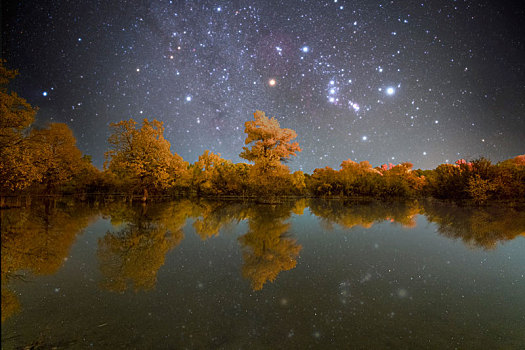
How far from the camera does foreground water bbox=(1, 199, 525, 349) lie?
287 cm

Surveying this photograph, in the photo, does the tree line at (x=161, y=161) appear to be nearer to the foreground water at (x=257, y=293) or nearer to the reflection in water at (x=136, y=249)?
the reflection in water at (x=136, y=249)

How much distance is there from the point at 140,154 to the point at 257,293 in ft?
87.2

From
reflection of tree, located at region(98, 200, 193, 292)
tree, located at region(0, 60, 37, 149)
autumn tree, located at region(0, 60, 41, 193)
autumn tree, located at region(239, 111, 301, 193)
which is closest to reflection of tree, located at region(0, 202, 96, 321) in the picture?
reflection of tree, located at region(98, 200, 193, 292)

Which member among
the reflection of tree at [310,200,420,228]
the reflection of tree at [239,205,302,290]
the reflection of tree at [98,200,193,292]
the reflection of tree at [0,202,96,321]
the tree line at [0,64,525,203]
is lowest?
the reflection of tree at [310,200,420,228]

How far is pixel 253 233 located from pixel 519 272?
7.36 meters

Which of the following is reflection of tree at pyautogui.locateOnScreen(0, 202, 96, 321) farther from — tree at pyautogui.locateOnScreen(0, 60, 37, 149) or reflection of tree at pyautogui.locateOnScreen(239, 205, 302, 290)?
tree at pyautogui.locateOnScreen(0, 60, 37, 149)

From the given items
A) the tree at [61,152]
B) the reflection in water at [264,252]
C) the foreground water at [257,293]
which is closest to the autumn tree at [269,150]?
the reflection in water at [264,252]

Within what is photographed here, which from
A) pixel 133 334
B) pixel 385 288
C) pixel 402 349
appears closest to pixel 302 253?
pixel 385 288

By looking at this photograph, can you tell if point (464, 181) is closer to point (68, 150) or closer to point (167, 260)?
point (167, 260)

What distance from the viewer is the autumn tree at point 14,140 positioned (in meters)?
13.1

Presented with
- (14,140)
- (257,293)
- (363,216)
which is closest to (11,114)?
(14,140)

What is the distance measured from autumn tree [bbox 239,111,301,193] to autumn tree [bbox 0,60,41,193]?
16314 mm

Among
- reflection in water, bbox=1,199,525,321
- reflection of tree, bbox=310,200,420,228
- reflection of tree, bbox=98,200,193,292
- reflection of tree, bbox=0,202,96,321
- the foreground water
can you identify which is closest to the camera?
the foreground water

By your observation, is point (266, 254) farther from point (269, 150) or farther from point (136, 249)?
point (269, 150)
